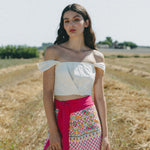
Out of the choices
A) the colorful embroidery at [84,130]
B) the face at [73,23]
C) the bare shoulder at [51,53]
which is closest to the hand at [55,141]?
the colorful embroidery at [84,130]

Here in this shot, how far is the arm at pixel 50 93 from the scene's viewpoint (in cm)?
161

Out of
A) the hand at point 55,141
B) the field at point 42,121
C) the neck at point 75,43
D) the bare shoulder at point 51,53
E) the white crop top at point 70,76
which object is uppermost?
the neck at point 75,43

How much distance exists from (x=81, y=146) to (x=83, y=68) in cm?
66

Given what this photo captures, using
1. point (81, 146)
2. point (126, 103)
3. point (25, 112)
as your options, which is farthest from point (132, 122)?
point (81, 146)

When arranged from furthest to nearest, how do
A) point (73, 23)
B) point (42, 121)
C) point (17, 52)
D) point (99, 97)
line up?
point (17, 52) < point (42, 121) < point (99, 97) < point (73, 23)

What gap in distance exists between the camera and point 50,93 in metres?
1.65

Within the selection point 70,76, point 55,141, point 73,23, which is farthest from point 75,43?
point 55,141

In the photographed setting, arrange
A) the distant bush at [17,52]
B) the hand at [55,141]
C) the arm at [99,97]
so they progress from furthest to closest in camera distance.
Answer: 1. the distant bush at [17,52]
2. the arm at [99,97]
3. the hand at [55,141]

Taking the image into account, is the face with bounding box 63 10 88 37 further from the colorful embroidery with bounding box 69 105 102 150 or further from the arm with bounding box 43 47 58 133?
the colorful embroidery with bounding box 69 105 102 150

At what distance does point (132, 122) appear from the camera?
14.7 feet

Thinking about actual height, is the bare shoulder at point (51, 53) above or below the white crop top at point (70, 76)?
above

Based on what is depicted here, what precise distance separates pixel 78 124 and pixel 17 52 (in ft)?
174

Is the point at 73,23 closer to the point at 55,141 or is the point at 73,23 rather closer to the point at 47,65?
the point at 47,65

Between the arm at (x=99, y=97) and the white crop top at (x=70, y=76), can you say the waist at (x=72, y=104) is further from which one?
the arm at (x=99, y=97)
